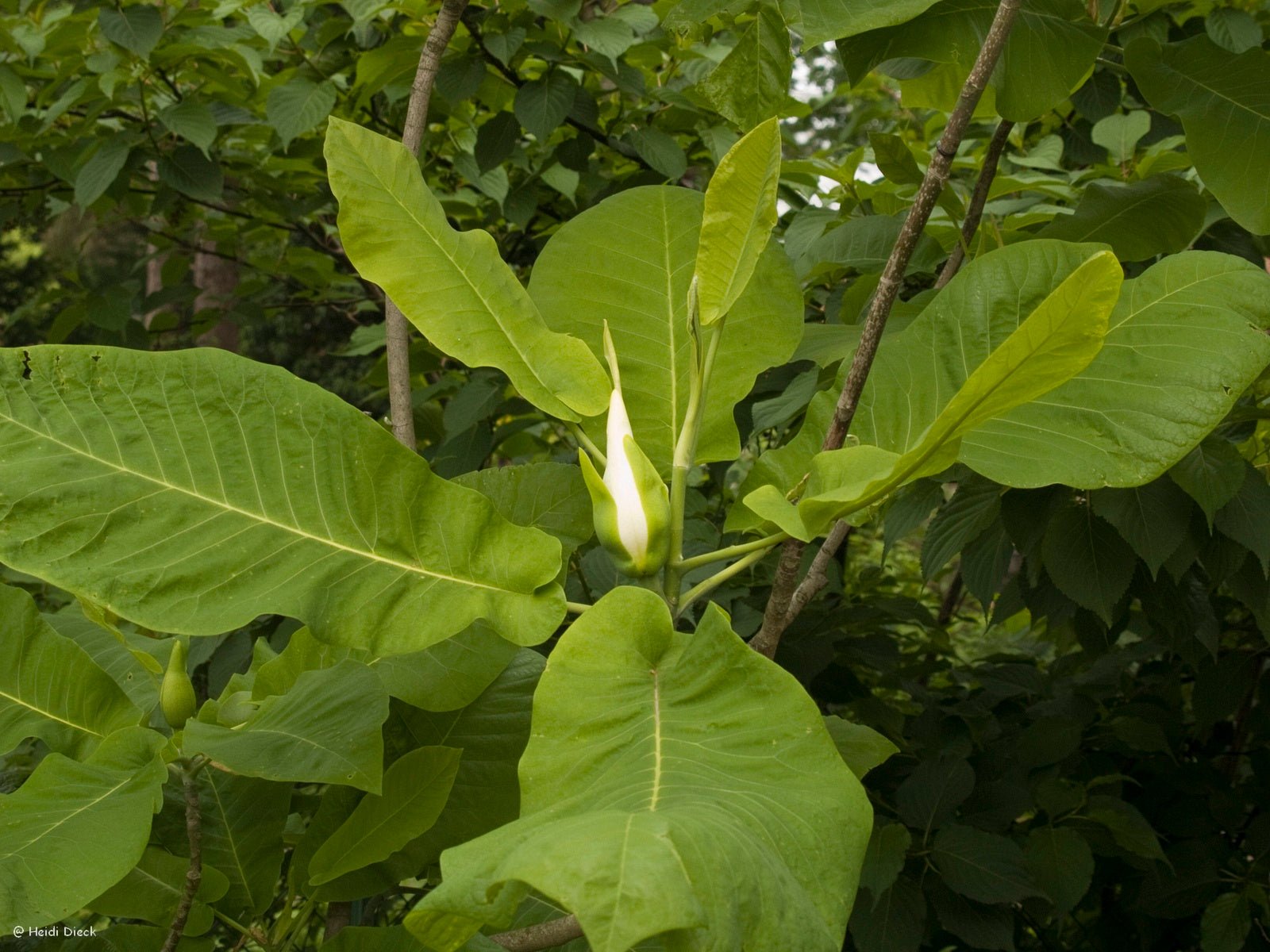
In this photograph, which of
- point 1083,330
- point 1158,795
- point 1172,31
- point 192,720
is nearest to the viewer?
point 1083,330

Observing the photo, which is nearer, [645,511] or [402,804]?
[645,511]

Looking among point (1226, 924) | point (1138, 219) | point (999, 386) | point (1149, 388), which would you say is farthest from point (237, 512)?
point (1226, 924)

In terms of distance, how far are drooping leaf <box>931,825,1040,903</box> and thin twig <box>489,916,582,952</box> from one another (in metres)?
1.06

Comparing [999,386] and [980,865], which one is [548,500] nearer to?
[999,386]

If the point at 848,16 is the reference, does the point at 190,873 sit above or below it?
below

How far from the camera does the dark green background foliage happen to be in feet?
2.94

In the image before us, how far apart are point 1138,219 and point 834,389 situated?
47 centimetres

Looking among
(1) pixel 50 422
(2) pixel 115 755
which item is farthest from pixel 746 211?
(2) pixel 115 755

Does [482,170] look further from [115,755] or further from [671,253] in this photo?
[115,755]

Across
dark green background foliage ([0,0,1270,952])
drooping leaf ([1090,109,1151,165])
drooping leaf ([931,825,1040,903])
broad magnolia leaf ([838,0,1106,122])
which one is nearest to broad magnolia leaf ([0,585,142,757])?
dark green background foliage ([0,0,1270,952])

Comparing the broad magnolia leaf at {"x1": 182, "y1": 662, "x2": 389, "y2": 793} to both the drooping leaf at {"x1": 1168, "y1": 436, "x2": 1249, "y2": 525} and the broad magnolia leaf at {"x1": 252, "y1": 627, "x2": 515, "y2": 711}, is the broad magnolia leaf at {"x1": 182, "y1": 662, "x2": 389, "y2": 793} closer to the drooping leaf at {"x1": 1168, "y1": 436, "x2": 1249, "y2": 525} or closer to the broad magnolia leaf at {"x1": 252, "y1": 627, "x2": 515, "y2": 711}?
the broad magnolia leaf at {"x1": 252, "y1": 627, "x2": 515, "y2": 711}

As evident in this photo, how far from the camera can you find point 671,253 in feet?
2.84

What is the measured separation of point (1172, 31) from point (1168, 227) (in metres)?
0.90

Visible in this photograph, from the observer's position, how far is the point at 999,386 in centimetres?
59
